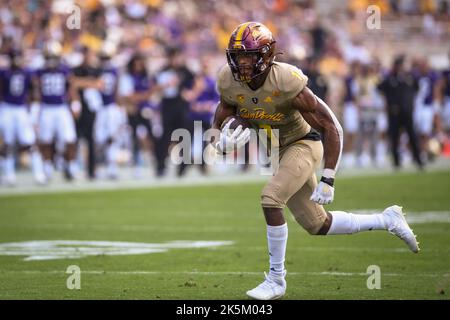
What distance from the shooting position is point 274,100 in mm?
6629

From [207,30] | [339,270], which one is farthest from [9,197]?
[207,30]

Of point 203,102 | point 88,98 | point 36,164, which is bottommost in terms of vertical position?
point 36,164

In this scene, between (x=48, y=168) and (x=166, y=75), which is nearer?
(x=48, y=168)

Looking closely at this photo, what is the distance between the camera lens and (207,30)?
24.3 m

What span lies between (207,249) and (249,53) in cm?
301

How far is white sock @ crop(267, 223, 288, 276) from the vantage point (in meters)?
6.48

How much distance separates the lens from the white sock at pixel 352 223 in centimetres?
681

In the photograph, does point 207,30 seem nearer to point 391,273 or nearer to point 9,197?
point 9,197

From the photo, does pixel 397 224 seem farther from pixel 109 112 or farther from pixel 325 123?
pixel 109 112

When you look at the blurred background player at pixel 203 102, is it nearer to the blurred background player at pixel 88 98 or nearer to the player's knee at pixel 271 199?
the blurred background player at pixel 88 98

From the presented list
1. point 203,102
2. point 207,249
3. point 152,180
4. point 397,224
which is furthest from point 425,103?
point 397,224

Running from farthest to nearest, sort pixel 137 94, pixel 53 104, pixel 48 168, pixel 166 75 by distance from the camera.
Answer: pixel 137 94, pixel 166 75, pixel 48 168, pixel 53 104

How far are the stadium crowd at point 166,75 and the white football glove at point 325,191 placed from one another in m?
9.08
